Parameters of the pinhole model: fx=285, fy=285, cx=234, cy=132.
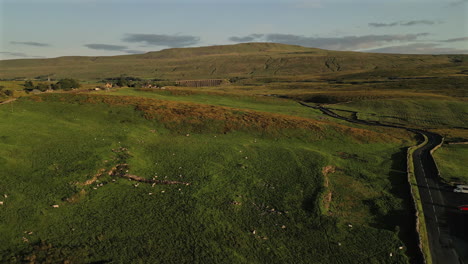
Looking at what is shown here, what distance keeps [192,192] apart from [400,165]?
32465 millimetres

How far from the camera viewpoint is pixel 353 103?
111125 mm

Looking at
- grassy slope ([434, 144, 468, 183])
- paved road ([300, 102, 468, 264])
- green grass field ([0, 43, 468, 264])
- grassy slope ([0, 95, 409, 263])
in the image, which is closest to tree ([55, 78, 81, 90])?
green grass field ([0, 43, 468, 264])

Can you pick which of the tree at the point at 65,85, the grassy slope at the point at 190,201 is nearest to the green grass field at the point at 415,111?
the grassy slope at the point at 190,201

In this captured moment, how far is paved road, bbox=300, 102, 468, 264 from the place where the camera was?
2345 centimetres

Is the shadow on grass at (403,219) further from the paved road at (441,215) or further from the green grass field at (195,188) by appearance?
the paved road at (441,215)

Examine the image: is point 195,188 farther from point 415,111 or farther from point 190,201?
point 415,111

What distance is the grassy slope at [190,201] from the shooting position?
2086 cm

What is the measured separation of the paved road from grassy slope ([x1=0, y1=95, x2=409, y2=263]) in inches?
104

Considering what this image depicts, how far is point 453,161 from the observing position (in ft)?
154

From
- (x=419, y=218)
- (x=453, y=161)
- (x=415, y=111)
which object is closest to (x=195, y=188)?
(x=419, y=218)

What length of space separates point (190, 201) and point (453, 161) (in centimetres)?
4514

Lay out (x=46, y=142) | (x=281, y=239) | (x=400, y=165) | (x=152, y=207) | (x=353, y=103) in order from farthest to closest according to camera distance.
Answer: (x=353, y=103)
(x=400, y=165)
(x=46, y=142)
(x=152, y=207)
(x=281, y=239)

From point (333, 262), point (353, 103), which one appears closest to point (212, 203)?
point (333, 262)

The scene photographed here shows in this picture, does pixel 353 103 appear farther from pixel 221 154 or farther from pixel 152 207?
pixel 152 207
